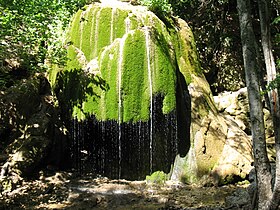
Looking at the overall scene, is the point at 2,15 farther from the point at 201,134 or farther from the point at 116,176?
the point at 201,134

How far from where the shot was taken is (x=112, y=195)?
8531 millimetres

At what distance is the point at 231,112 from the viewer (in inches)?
537

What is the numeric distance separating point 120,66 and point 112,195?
3862 mm

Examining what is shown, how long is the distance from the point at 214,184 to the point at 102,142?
375cm

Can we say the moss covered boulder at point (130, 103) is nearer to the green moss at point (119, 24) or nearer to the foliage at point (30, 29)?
the green moss at point (119, 24)

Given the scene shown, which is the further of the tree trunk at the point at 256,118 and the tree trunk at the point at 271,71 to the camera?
the tree trunk at the point at 271,71

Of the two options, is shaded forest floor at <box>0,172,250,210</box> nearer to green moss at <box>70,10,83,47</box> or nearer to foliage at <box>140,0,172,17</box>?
green moss at <box>70,10,83,47</box>

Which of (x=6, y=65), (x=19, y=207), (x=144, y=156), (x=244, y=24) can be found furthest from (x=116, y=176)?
(x=244, y=24)

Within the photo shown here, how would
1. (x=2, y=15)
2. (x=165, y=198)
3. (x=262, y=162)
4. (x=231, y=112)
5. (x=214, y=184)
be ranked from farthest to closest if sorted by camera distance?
(x=231, y=112) → (x=214, y=184) → (x=165, y=198) → (x=2, y=15) → (x=262, y=162)

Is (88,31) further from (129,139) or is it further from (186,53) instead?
(129,139)

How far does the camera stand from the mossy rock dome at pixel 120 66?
992cm

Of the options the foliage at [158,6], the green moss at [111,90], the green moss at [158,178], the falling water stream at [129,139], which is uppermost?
the foliage at [158,6]

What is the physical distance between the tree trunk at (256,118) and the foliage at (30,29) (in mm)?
4861

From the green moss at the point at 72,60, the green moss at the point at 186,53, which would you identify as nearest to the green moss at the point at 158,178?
the green moss at the point at 186,53
